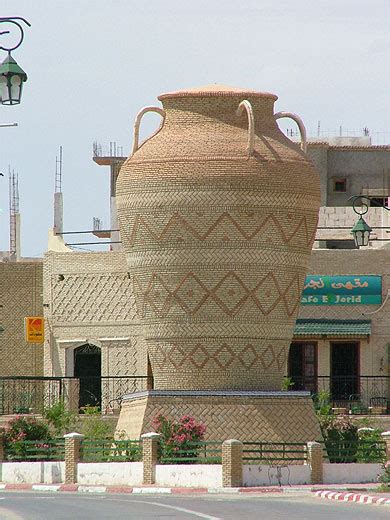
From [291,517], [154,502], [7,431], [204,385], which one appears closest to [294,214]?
[204,385]

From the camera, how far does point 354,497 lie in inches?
1310

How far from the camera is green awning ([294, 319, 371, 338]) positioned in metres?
52.0

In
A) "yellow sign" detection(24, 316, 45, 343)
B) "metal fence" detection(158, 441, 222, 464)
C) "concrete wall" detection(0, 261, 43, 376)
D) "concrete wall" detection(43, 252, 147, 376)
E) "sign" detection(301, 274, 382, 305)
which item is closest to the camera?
"metal fence" detection(158, 441, 222, 464)

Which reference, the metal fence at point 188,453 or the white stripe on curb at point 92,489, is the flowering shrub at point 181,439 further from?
the white stripe on curb at point 92,489

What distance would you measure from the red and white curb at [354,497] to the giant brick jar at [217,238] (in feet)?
A: 23.3

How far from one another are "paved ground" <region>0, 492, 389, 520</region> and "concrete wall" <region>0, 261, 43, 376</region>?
20.5 m

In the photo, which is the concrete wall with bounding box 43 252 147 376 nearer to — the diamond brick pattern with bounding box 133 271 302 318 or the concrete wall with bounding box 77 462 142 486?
the diamond brick pattern with bounding box 133 271 302 318

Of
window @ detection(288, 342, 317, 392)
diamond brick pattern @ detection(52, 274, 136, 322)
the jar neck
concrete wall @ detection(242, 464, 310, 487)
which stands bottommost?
concrete wall @ detection(242, 464, 310, 487)

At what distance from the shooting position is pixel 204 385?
139ft

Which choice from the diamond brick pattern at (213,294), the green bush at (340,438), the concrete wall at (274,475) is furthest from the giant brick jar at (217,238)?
the concrete wall at (274,475)

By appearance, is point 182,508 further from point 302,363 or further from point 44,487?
point 302,363

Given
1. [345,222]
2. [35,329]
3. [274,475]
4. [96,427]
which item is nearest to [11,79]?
[274,475]

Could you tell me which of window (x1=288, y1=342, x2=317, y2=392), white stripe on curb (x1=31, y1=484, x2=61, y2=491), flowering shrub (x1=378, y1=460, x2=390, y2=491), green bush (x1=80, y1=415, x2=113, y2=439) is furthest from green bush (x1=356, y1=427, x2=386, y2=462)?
window (x1=288, y1=342, x2=317, y2=392)

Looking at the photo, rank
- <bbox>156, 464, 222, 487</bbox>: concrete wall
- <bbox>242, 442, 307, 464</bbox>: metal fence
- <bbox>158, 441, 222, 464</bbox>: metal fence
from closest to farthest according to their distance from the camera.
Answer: <bbox>156, 464, 222, 487</bbox>: concrete wall
<bbox>158, 441, 222, 464</bbox>: metal fence
<bbox>242, 442, 307, 464</bbox>: metal fence
